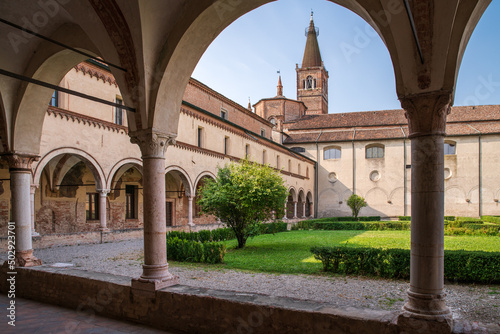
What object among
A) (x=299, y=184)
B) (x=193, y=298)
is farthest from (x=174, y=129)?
(x=299, y=184)

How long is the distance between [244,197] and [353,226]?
14449mm

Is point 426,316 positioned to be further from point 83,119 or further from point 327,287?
point 83,119

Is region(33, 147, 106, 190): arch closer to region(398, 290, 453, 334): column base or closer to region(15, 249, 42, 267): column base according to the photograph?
region(15, 249, 42, 267): column base

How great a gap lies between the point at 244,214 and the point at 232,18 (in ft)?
31.2

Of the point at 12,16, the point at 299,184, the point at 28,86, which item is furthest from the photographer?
the point at 299,184

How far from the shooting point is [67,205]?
1772 centimetres

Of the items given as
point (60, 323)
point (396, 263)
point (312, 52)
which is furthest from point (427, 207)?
point (312, 52)

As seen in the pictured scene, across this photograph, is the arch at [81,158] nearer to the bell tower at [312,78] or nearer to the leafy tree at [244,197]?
the leafy tree at [244,197]

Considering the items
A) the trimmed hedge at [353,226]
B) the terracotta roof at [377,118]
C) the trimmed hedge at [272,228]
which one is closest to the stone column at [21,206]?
the trimmed hedge at [272,228]

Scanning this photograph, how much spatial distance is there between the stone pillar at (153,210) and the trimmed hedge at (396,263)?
5.52 meters

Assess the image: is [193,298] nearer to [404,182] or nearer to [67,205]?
[67,205]

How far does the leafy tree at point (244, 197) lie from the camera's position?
1318 centimetres

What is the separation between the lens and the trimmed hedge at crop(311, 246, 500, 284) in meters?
7.93

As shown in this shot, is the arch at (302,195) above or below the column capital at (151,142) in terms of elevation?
below
